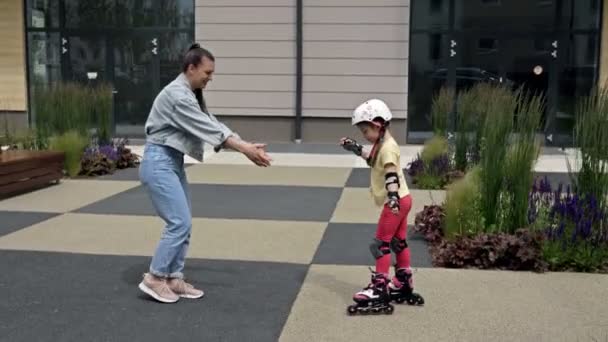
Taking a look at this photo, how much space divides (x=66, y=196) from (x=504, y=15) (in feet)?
35.3

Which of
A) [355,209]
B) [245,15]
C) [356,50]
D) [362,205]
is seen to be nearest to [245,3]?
[245,15]

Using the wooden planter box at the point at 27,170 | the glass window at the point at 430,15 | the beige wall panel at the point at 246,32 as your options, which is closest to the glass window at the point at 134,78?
the beige wall panel at the point at 246,32

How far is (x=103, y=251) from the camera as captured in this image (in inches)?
276

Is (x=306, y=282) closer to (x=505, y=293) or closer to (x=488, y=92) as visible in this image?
(x=505, y=293)

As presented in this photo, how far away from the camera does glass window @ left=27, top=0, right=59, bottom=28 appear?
1812cm

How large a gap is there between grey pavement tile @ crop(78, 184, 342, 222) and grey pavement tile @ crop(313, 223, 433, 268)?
2.09 feet

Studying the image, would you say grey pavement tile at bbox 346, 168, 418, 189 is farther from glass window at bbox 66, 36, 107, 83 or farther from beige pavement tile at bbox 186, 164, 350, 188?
glass window at bbox 66, 36, 107, 83

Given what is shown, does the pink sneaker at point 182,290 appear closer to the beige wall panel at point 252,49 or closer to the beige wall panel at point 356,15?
the beige wall panel at point 252,49

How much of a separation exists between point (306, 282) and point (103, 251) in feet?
7.06

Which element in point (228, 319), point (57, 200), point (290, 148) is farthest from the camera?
point (290, 148)

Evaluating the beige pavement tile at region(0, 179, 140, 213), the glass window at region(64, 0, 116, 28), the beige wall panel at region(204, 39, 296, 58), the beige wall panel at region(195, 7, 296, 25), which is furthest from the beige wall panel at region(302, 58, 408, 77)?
the beige pavement tile at region(0, 179, 140, 213)

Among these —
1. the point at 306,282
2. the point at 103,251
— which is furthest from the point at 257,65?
the point at 306,282

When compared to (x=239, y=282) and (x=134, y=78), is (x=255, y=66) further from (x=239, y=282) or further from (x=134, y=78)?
(x=239, y=282)

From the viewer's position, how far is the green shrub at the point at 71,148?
38.4ft
